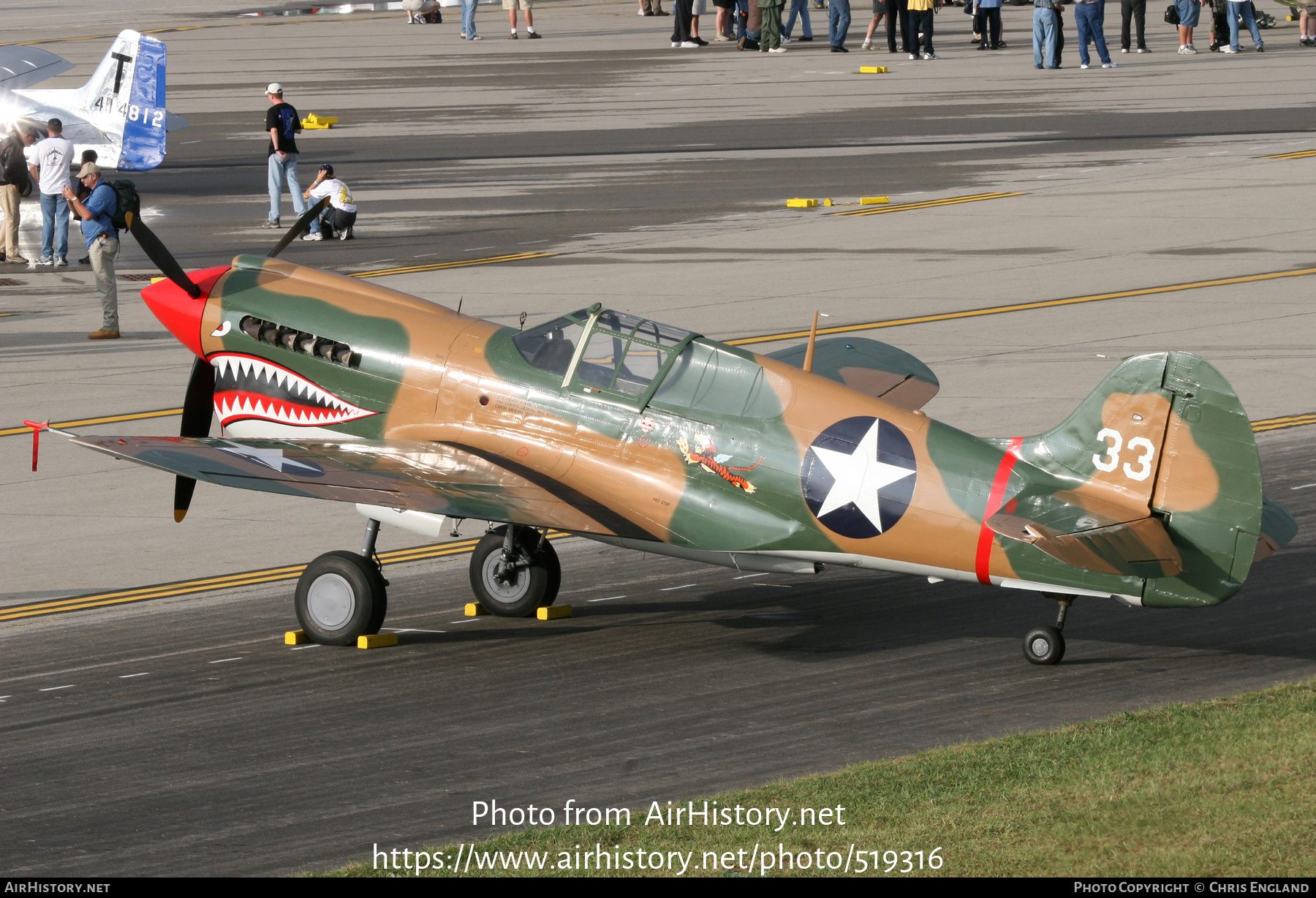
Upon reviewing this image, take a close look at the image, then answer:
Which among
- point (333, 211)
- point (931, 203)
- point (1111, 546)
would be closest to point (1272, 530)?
point (1111, 546)

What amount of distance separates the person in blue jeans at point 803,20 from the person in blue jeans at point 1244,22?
15.0 meters

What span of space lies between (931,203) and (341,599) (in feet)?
76.9

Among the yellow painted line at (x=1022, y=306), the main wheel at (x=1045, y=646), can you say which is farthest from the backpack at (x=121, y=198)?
the main wheel at (x=1045, y=646)

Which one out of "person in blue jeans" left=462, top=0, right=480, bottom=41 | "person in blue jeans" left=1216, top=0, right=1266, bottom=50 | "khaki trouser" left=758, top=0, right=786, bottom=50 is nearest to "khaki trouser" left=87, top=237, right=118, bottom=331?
"khaki trouser" left=758, top=0, right=786, bottom=50

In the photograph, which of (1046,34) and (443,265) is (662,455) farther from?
(1046,34)

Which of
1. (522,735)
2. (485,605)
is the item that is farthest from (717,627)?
(522,735)

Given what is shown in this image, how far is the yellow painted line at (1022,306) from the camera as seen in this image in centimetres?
2350

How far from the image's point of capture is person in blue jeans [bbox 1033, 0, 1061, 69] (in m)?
52.2

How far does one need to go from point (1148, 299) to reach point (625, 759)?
57.4 feet

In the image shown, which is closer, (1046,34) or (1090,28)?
(1090,28)

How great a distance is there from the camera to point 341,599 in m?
12.8

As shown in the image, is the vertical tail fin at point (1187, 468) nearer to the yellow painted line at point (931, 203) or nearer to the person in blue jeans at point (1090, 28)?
the yellow painted line at point (931, 203)

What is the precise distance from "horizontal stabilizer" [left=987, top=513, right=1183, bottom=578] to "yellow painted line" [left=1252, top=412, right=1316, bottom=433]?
8.56m
